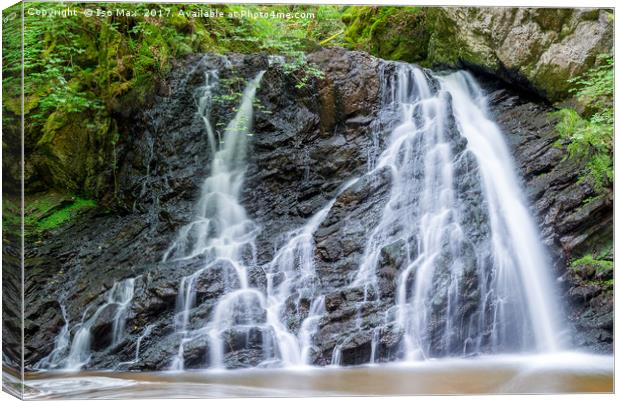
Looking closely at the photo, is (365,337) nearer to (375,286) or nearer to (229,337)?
(375,286)

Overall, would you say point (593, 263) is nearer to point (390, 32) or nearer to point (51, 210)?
point (390, 32)

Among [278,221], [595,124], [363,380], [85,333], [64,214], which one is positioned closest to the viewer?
[363,380]

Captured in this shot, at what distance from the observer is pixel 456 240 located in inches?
301

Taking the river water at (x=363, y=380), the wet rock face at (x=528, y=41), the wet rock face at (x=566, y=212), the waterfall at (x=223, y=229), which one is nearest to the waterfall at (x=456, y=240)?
the wet rock face at (x=566, y=212)

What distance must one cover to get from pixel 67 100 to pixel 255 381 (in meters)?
3.79

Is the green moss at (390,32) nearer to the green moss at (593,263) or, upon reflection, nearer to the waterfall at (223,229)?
the waterfall at (223,229)

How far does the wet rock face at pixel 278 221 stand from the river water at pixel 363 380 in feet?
0.78

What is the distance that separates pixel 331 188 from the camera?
26.8 feet

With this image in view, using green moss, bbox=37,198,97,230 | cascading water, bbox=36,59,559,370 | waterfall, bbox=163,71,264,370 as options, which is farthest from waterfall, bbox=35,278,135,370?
green moss, bbox=37,198,97,230

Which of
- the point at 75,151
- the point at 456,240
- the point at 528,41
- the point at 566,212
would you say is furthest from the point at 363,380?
the point at 528,41

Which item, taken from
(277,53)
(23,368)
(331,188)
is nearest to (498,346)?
(331,188)

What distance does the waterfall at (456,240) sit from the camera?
7.28 meters

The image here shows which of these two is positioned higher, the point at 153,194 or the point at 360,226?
the point at 153,194

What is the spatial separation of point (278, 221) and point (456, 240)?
2.16 metres
